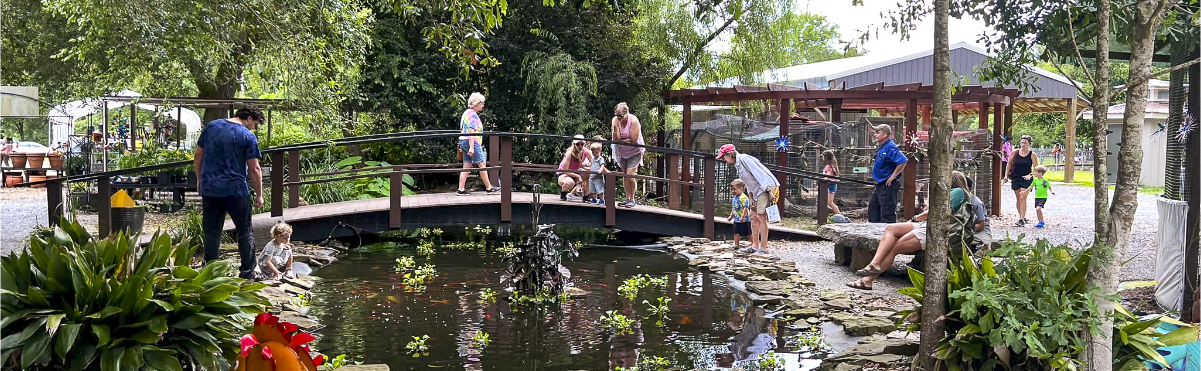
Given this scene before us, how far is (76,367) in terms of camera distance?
4.15m

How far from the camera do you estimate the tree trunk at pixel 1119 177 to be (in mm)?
4395

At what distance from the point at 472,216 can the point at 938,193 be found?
27.7ft

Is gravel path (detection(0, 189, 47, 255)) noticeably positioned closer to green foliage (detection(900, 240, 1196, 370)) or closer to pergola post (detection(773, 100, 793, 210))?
green foliage (detection(900, 240, 1196, 370))

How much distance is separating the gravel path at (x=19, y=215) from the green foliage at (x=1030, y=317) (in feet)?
28.0

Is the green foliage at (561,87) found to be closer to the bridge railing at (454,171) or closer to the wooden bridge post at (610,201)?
the bridge railing at (454,171)

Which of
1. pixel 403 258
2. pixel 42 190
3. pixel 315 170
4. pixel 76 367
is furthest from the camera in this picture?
pixel 42 190

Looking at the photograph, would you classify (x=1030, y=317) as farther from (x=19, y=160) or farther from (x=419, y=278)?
(x=19, y=160)

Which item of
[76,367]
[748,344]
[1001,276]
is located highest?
[1001,276]

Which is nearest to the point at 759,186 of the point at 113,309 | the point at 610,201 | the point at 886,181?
the point at 886,181

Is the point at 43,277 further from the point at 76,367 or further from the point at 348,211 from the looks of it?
the point at 348,211

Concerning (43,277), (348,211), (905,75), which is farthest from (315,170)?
(905,75)

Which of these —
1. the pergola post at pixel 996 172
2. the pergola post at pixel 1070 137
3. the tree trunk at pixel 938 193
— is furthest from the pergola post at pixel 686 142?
the pergola post at pixel 1070 137

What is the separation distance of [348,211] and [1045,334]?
353 inches

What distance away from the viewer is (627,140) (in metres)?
13.3
